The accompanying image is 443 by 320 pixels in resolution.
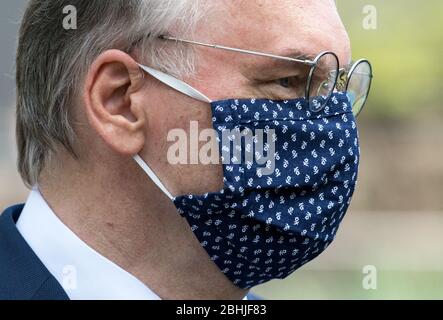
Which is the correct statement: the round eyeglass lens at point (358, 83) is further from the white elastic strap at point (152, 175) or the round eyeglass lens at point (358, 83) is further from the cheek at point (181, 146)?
the white elastic strap at point (152, 175)

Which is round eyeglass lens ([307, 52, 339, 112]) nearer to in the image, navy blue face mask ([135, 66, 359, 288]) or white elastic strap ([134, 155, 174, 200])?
navy blue face mask ([135, 66, 359, 288])

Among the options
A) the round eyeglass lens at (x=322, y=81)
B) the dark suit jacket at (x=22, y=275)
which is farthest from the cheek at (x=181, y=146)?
the dark suit jacket at (x=22, y=275)

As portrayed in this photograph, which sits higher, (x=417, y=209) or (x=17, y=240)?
(x=17, y=240)

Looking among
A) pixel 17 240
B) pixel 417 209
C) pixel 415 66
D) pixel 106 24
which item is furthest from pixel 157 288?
pixel 415 66

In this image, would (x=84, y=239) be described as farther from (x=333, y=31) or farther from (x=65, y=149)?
(x=333, y=31)

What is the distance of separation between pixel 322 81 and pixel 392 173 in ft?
25.9

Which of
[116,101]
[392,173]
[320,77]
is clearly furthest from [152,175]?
[392,173]

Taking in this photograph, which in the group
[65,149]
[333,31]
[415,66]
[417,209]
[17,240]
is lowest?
[417,209]

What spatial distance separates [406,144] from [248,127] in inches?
331

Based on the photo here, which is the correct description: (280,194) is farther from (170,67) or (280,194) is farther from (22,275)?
(22,275)

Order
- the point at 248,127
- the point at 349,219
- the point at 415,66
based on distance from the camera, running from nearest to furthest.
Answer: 1. the point at 248,127
2. the point at 349,219
3. the point at 415,66

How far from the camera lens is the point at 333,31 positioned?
9.25 ft

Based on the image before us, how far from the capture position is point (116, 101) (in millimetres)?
2768

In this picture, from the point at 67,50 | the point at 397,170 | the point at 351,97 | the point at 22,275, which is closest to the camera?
the point at 22,275
